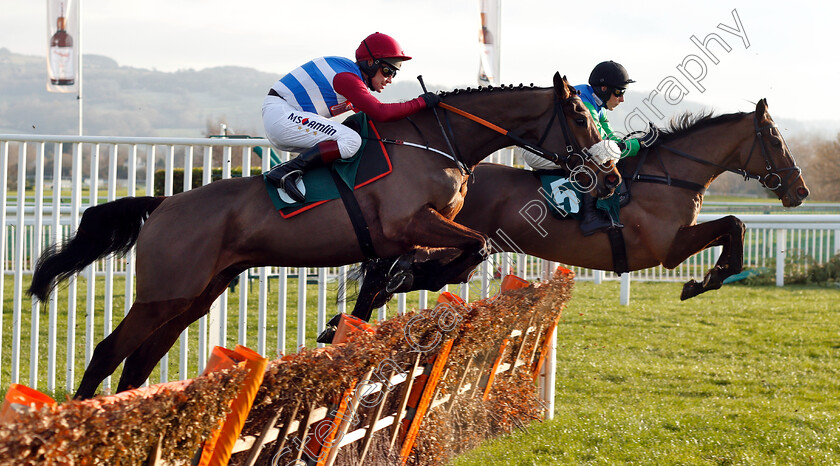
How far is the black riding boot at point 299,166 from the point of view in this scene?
3.37 m

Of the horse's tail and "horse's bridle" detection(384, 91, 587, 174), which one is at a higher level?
"horse's bridle" detection(384, 91, 587, 174)

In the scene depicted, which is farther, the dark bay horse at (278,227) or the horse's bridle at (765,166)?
the horse's bridle at (765,166)

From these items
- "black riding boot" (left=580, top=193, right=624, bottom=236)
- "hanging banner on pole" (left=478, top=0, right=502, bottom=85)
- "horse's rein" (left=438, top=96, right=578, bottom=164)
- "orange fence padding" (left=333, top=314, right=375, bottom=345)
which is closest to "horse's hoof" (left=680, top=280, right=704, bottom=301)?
"black riding boot" (left=580, top=193, right=624, bottom=236)

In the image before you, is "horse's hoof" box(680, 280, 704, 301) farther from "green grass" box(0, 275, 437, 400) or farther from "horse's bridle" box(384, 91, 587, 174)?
"green grass" box(0, 275, 437, 400)

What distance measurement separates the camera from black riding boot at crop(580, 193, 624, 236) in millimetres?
4512

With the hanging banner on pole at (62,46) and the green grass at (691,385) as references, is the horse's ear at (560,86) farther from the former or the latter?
the hanging banner on pole at (62,46)

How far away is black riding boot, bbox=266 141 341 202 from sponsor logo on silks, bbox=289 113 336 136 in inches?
2.8

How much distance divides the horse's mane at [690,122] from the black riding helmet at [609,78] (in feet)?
1.50

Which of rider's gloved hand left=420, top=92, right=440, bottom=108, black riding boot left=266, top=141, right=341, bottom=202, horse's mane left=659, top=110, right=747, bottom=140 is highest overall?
horse's mane left=659, top=110, right=747, bottom=140

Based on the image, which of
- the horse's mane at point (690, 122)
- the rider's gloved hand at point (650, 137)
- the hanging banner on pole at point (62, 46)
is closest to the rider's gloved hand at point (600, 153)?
the rider's gloved hand at point (650, 137)

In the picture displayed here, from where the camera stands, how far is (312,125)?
349cm

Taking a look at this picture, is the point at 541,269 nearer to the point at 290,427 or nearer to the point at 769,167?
the point at 769,167

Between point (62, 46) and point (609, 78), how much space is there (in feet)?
27.1

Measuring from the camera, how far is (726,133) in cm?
487
